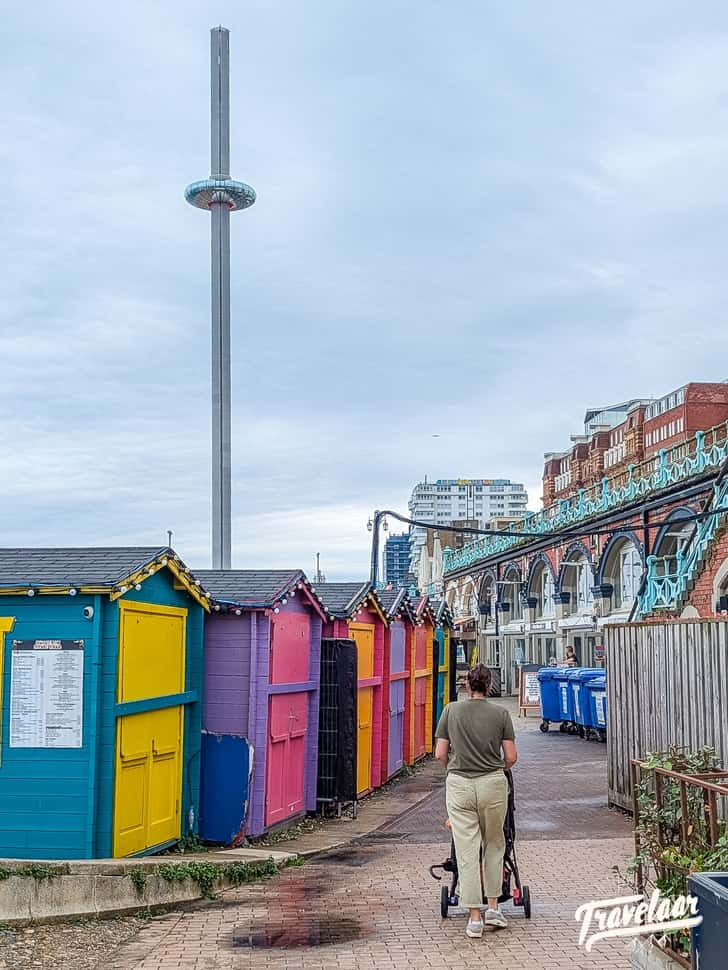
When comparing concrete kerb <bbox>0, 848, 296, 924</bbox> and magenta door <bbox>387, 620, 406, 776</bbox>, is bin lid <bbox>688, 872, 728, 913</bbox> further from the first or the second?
magenta door <bbox>387, 620, 406, 776</bbox>

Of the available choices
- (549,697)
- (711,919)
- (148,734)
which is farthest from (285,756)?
(549,697)

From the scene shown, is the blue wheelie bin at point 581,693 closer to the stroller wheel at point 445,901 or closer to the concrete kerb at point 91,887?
the concrete kerb at point 91,887

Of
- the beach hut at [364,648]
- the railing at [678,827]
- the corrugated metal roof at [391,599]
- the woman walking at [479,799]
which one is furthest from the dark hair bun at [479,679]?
the corrugated metal roof at [391,599]

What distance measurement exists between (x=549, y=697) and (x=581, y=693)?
6.89 ft

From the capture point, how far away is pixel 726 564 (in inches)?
712

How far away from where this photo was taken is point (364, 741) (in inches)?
591

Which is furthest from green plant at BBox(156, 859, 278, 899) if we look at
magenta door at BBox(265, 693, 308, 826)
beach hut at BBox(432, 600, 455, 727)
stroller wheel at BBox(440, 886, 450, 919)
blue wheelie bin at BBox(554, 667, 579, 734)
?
blue wheelie bin at BBox(554, 667, 579, 734)

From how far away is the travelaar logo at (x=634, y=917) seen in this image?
16.6 feet

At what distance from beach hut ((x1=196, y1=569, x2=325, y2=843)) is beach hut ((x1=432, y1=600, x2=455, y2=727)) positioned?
937 centimetres

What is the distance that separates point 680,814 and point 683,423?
4722 centimetres

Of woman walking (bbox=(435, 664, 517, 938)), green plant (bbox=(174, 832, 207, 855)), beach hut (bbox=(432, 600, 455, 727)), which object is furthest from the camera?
beach hut (bbox=(432, 600, 455, 727))

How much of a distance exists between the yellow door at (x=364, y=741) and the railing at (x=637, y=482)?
217 inches

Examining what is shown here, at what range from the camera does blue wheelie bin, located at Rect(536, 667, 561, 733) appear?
26062 mm

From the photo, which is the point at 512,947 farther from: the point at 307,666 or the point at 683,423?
the point at 683,423
